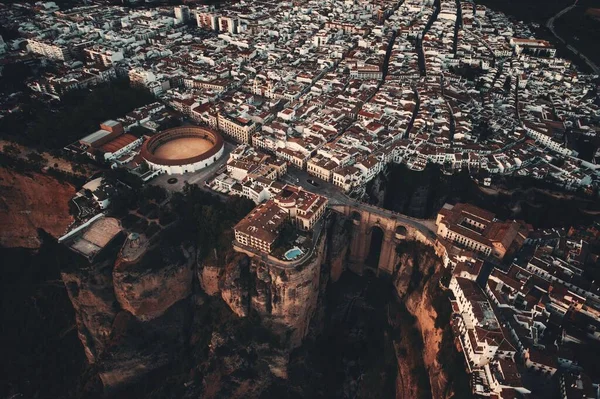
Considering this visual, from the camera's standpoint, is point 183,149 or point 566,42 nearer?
point 183,149

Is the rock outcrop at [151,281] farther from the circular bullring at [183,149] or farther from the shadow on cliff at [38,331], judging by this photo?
the circular bullring at [183,149]

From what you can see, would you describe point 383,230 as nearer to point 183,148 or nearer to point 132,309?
point 132,309

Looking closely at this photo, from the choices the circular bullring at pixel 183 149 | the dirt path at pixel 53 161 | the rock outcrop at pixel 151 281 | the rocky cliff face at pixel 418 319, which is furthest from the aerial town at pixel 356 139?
the rock outcrop at pixel 151 281

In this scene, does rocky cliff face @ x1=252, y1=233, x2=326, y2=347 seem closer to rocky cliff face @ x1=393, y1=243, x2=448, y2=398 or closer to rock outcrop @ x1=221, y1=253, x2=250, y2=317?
rock outcrop @ x1=221, y1=253, x2=250, y2=317

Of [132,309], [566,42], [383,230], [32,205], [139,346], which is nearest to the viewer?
[139,346]

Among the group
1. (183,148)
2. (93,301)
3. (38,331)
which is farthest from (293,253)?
(38,331)

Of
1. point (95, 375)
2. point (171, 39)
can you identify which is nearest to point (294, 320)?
point (95, 375)
